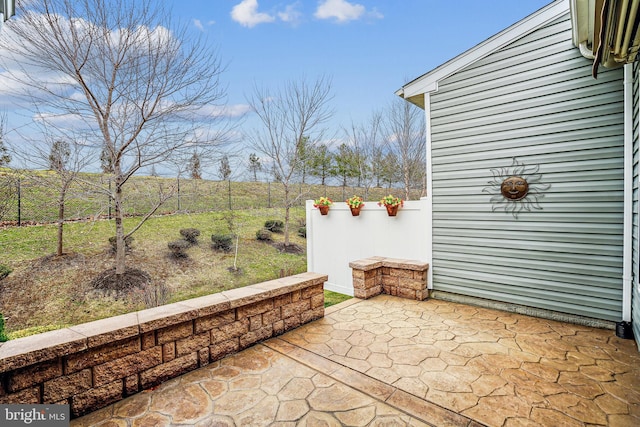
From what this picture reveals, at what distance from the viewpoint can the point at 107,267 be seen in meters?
6.50

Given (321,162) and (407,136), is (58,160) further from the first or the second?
(407,136)

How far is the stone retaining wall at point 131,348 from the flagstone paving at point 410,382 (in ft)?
0.35

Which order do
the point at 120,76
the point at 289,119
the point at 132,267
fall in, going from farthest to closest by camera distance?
the point at 289,119, the point at 132,267, the point at 120,76

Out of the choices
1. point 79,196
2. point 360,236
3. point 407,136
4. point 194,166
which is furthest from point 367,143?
point 79,196

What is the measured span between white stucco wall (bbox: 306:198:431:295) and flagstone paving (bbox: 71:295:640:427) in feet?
4.88

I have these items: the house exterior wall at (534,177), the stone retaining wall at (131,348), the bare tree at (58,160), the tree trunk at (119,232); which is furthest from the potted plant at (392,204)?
the bare tree at (58,160)

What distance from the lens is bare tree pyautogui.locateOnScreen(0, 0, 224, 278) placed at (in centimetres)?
504

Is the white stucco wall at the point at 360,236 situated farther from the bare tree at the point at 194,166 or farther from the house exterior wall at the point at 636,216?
the bare tree at the point at 194,166

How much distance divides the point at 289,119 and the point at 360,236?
4692mm

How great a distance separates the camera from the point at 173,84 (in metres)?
5.87

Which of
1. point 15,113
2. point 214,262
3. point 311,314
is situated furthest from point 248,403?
point 214,262

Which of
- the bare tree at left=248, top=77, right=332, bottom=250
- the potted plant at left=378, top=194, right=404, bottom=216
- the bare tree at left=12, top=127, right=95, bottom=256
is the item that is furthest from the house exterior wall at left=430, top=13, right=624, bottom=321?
the bare tree at left=12, top=127, right=95, bottom=256

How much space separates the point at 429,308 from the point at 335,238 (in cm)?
216

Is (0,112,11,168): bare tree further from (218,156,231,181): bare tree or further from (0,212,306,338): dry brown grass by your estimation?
(218,156,231,181): bare tree
